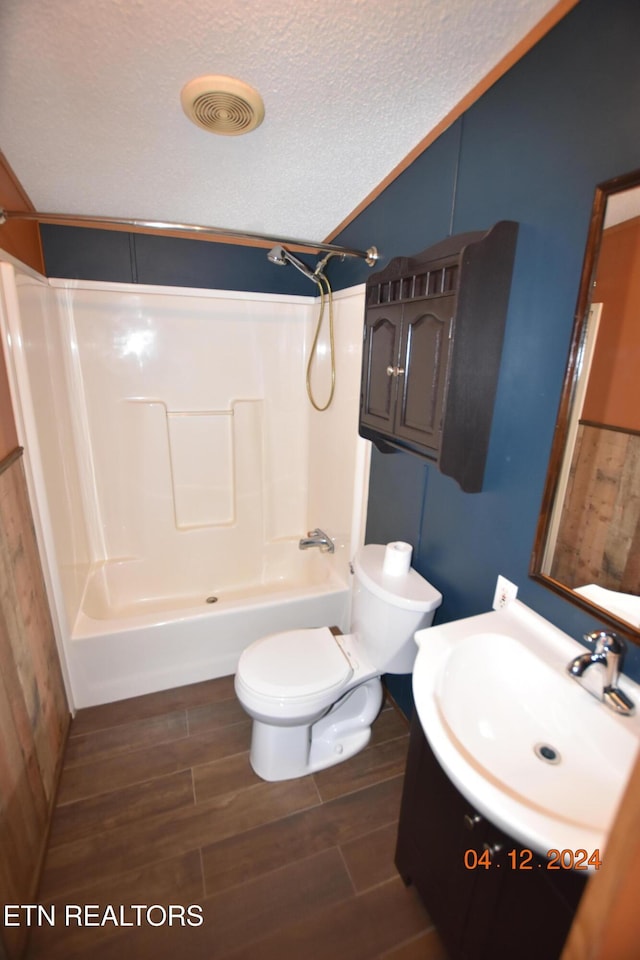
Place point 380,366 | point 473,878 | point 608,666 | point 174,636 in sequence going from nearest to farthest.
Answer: point 608,666, point 473,878, point 380,366, point 174,636

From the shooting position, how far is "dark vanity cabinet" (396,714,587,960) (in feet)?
2.52

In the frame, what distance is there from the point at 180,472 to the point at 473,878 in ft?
7.38

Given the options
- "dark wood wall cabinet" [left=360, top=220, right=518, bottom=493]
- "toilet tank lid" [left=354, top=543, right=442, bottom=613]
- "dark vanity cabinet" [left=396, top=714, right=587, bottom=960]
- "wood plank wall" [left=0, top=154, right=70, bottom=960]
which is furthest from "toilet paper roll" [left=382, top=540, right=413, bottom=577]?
"wood plank wall" [left=0, top=154, right=70, bottom=960]

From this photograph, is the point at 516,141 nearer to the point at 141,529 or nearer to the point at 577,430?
the point at 577,430

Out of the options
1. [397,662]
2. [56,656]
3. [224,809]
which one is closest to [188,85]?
[397,662]

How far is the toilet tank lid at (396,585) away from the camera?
4.74ft

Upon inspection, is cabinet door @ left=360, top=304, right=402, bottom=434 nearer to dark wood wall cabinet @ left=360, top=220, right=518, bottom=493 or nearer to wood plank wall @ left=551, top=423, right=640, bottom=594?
dark wood wall cabinet @ left=360, top=220, right=518, bottom=493

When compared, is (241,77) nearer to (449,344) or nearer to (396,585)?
(449,344)

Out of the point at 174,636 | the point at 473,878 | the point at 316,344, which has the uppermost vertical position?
the point at 316,344

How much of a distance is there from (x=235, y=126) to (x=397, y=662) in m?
1.89

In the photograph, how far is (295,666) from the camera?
5.20ft

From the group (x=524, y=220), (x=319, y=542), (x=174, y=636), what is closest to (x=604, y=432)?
(x=524, y=220)

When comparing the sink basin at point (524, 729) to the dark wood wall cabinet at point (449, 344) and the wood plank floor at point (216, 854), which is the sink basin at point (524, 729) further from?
the wood plank floor at point (216, 854)

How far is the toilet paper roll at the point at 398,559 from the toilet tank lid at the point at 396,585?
16 mm
